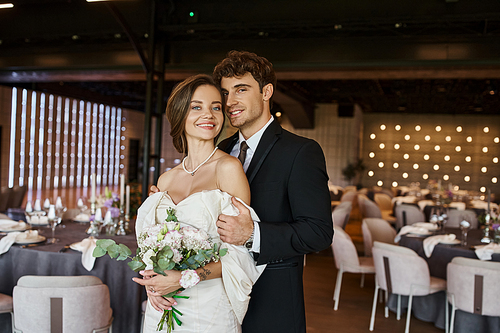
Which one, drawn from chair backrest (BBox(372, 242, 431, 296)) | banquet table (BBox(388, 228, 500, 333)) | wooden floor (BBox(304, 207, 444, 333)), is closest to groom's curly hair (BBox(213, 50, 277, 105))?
chair backrest (BBox(372, 242, 431, 296))

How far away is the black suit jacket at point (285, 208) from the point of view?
1687 millimetres

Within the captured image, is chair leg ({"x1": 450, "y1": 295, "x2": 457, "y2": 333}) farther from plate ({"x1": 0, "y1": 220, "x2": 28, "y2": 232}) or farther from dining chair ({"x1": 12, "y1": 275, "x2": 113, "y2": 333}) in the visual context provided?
plate ({"x1": 0, "y1": 220, "x2": 28, "y2": 232})

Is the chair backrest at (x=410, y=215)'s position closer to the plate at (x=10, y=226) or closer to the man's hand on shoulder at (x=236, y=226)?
the plate at (x=10, y=226)

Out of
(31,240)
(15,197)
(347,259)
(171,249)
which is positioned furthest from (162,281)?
(15,197)

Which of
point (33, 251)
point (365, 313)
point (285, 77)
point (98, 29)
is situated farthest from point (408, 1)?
point (33, 251)

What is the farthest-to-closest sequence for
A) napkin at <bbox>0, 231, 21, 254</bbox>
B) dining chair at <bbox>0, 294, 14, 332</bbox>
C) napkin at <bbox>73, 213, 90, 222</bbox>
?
napkin at <bbox>73, 213, 90, 222</bbox>, napkin at <bbox>0, 231, 21, 254</bbox>, dining chair at <bbox>0, 294, 14, 332</bbox>

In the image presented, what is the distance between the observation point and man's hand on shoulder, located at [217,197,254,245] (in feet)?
5.03

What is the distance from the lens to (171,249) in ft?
4.73

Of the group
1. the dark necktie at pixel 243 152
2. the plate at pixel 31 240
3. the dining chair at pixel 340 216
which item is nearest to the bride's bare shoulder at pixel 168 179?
the dark necktie at pixel 243 152

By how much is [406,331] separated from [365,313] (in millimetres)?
738

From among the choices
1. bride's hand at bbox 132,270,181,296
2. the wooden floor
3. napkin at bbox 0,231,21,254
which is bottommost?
the wooden floor

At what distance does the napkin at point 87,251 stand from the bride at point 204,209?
1.57 meters

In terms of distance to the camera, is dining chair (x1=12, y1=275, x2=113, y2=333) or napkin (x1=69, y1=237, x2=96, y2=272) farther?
napkin (x1=69, y1=237, x2=96, y2=272)

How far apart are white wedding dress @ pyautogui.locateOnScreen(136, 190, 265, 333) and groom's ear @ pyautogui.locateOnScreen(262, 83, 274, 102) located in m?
0.54
